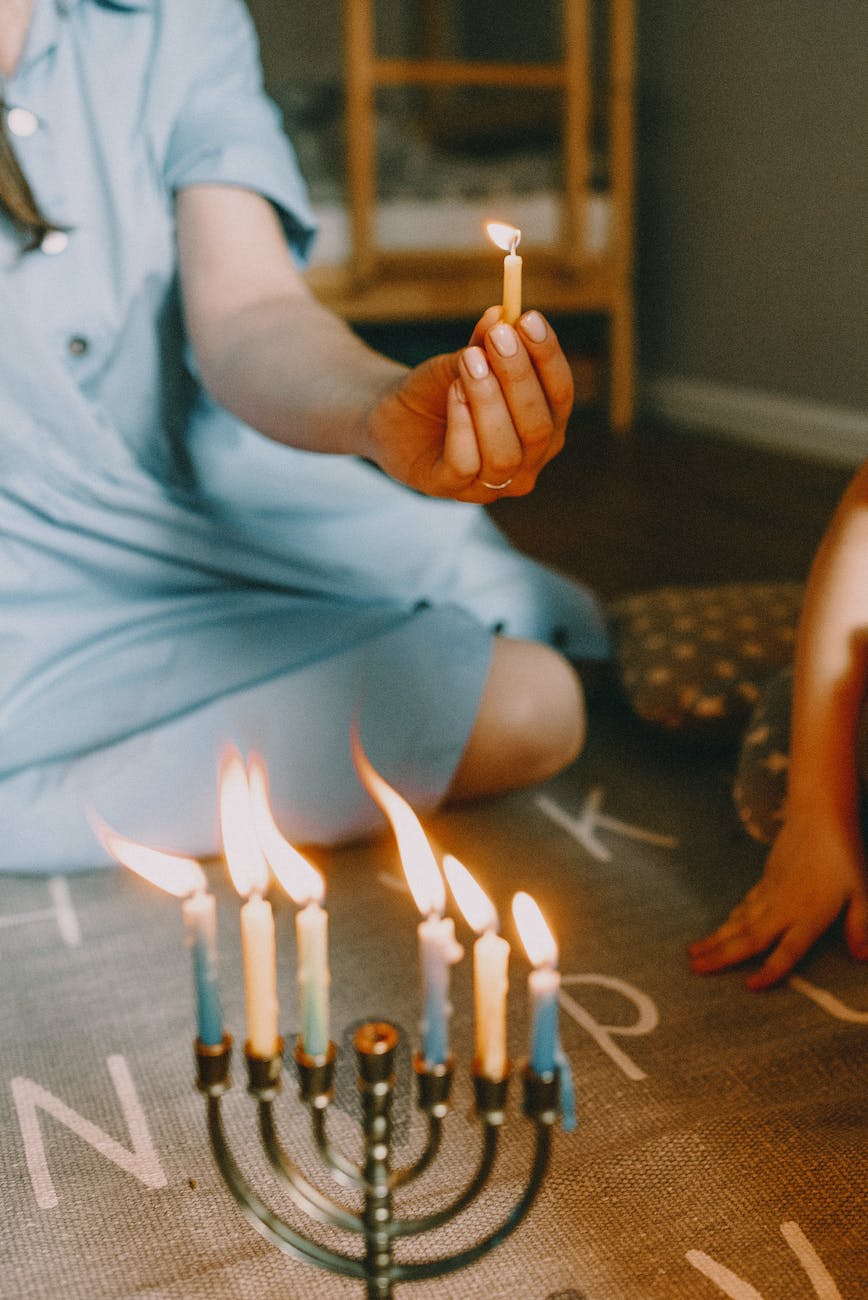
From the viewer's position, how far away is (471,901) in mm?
346

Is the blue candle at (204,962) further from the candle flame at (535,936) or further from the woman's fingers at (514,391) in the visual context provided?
the woman's fingers at (514,391)

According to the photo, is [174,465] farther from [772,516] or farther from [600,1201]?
[772,516]

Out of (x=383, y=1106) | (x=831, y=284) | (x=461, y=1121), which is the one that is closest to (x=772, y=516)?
(x=831, y=284)

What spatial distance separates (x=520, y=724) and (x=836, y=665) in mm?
256

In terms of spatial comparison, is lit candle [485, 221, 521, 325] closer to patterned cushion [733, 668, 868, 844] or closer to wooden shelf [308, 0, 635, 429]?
patterned cushion [733, 668, 868, 844]

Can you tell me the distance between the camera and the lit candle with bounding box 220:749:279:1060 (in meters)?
0.34

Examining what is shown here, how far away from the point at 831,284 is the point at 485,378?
2.17 meters

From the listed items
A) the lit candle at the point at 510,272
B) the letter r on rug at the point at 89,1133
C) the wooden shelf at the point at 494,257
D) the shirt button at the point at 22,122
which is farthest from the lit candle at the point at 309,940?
the wooden shelf at the point at 494,257

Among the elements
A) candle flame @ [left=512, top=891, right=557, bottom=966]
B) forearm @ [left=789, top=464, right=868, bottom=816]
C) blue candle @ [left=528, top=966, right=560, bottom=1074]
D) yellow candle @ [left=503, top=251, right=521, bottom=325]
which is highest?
yellow candle @ [left=503, top=251, right=521, bottom=325]

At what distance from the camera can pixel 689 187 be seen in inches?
111

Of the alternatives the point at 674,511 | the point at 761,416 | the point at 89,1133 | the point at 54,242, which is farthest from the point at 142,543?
the point at 761,416

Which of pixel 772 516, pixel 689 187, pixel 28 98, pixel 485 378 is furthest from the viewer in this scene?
pixel 689 187

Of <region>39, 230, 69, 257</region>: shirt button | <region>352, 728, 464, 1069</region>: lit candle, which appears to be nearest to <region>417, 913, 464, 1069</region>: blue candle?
<region>352, 728, 464, 1069</region>: lit candle

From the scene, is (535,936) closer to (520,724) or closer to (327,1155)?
(327,1155)
